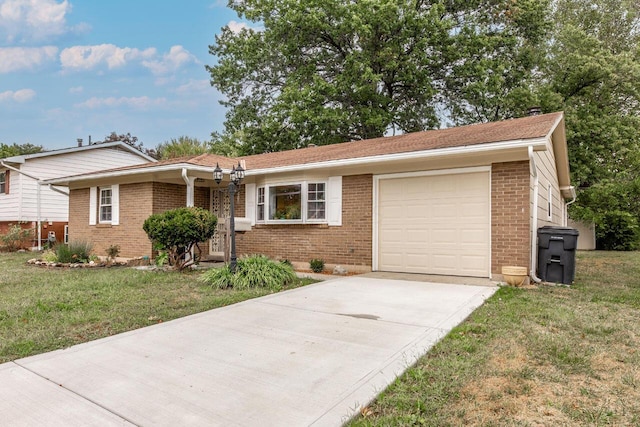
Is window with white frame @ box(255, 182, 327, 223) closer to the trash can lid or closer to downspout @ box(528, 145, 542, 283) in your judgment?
downspout @ box(528, 145, 542, 283)

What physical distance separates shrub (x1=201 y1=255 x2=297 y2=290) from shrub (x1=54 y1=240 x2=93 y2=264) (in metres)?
5.25

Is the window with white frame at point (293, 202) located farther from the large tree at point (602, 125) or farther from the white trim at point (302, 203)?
the large tree at point (602, 125)

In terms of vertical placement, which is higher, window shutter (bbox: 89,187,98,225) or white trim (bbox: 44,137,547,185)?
white trim (bbox: 44,137,547,185)

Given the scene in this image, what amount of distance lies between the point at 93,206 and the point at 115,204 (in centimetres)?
125

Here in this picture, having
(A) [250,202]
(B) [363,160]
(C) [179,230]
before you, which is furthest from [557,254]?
(C) [179,230]

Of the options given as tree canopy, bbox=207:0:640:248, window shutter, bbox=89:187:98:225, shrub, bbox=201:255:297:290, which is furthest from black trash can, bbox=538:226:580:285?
window shutter, bbox=89:187:98:225

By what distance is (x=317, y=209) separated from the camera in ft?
31.7

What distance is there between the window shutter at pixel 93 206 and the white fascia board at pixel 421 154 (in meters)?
5.71

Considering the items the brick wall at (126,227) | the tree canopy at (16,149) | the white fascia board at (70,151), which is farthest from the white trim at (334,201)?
the tree canopy at (16,149)

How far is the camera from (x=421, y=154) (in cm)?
757

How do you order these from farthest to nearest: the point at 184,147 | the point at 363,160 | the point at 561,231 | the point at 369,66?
1. the point at 184,147
2. the point at 369,66
3. the point at 363,160
4. the point at 561,231

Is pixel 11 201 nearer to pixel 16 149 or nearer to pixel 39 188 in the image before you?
pixel 39 188

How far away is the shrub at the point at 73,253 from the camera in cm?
1030

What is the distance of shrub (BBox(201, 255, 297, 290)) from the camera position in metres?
6.95
